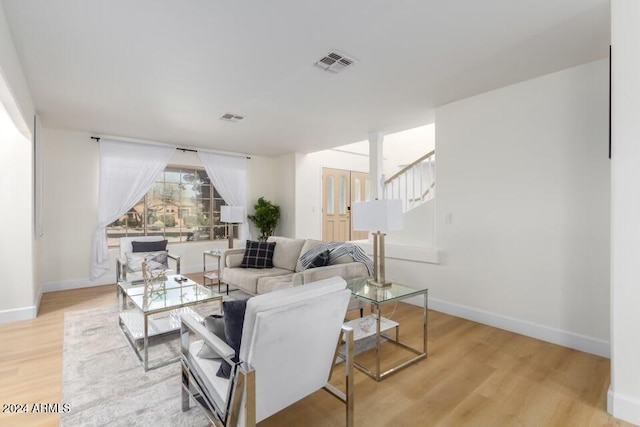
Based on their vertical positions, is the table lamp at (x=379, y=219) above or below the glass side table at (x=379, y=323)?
above

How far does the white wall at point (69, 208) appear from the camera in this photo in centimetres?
464

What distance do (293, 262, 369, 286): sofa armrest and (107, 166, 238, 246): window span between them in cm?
360

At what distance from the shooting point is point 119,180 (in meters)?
5.07

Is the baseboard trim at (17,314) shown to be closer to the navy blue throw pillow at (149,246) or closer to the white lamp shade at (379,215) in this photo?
the navy blue throw pillow at (149,246)

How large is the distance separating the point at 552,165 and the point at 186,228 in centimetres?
557

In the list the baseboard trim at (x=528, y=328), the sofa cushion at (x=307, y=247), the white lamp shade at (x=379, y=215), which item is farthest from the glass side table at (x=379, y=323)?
the sofa cushion at (x=307, y=247)

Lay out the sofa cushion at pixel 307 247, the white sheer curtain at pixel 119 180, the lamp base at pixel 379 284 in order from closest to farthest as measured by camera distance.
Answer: the lamp base at pixel 379 284
the sofa cushion at pixel 307 247
the white sheer curtain at pixel 119 180

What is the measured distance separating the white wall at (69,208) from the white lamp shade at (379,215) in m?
4.46

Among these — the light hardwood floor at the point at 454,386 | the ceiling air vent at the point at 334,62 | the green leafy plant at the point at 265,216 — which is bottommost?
the light hardwood floor at the point at 454,386

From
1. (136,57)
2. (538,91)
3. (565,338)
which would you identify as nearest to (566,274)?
(565,338)

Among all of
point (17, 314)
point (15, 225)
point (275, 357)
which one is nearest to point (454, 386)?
point (275, 357)

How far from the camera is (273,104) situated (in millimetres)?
3643

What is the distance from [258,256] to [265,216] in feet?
7.11

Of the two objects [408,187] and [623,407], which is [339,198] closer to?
[408,187]
